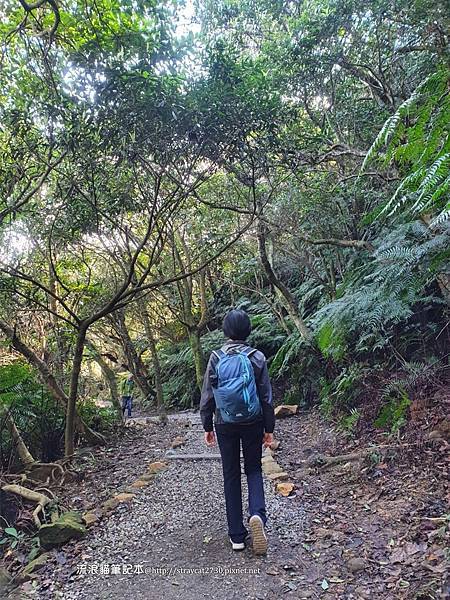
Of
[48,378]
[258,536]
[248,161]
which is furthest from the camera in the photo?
[48,378]

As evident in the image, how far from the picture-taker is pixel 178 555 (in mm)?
2986

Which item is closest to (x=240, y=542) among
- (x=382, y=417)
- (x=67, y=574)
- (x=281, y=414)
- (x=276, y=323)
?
(x=67, y=574)

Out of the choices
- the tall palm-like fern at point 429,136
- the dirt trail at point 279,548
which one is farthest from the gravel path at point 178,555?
the tall palm-like fern at point 429,136

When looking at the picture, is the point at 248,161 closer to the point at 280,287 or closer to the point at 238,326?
the point at 238,326

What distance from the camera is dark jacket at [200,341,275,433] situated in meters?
2.97

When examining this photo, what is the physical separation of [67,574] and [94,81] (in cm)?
401

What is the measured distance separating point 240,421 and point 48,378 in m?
3.98

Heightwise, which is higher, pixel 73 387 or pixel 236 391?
pixel 73 387

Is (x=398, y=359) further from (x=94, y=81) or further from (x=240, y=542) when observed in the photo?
(x=94, y=81)

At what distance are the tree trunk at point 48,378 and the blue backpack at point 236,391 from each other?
355 cm

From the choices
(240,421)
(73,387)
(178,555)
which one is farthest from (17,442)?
(240,421)

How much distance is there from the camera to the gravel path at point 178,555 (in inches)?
102

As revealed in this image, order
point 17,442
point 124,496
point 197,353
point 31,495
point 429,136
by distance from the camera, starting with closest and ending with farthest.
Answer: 1. point 429,136
2. point 31,495
3. point 124,496
4. point 17,442
5. point 197,353

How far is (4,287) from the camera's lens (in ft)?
19.1
